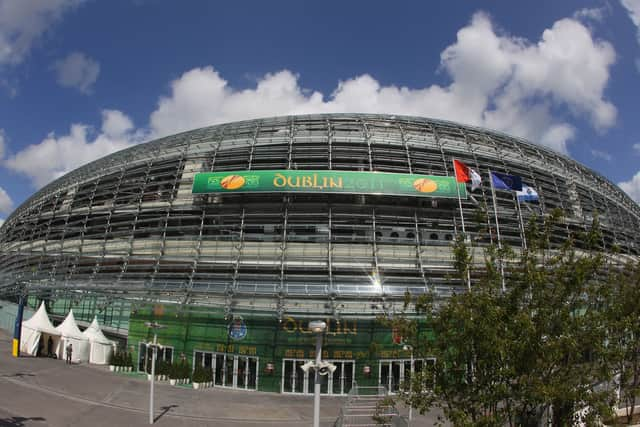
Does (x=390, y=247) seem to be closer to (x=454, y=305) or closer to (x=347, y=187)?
(x=347, y=187)

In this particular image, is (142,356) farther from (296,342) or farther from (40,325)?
(296,342)

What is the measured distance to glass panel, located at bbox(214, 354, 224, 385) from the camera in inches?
1024

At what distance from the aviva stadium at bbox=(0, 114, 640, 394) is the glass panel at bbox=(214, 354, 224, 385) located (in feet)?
0.22

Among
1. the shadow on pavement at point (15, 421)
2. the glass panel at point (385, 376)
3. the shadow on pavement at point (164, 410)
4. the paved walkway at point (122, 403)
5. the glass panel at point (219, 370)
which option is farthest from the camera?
the glass panel at point (219, 370)

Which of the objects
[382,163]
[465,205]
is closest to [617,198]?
[465,205]

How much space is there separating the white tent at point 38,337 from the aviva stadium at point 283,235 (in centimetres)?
235

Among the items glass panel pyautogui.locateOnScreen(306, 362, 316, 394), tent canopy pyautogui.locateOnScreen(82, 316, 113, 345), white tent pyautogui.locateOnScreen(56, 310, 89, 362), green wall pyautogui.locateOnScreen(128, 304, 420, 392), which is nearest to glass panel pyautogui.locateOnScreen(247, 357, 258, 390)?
green wall pyautogui.locateOnScreen(128, 304, 420, 392)

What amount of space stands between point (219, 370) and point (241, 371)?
5.09 feet

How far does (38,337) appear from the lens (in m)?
30.2

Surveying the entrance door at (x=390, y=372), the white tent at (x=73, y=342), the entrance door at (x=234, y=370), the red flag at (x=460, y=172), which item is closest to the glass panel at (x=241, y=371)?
the entrance door at (x=234, y=370)

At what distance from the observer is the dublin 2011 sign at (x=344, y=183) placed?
1131 inches

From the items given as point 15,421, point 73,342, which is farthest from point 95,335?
point 15,421

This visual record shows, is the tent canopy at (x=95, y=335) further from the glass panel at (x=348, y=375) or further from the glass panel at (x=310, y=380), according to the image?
the glass panel at (x=348, y=375)

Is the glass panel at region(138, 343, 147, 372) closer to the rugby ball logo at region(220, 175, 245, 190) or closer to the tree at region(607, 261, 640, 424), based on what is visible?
the rugby ball logo at region(220, 175, 245, 190)
